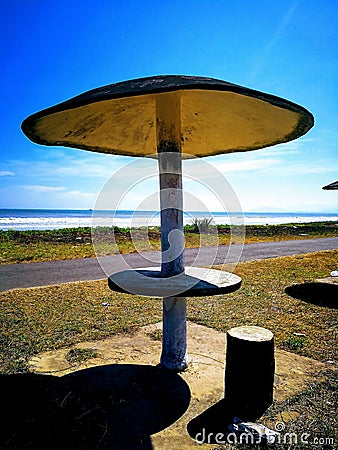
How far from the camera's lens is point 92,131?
12.4ft

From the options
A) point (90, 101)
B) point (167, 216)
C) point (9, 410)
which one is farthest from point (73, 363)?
point (90, 101)

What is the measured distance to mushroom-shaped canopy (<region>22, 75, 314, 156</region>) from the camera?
2595 mm

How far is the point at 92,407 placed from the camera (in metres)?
3.05

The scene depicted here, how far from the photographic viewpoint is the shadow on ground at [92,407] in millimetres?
2594

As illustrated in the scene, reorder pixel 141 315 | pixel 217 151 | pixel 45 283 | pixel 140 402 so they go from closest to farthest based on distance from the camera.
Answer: pixel 140 402
pixel 217 151
pixel 141 315
pixel 45 283

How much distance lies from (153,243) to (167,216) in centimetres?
1218

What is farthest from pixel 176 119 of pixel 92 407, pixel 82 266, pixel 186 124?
pixel 82 266

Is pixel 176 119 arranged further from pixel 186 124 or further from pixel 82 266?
pixel 82 266

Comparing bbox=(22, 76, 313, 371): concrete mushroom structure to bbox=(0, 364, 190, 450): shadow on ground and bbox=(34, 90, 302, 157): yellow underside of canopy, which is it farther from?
bbox=(0, 364, 190, 450): shadow on ground

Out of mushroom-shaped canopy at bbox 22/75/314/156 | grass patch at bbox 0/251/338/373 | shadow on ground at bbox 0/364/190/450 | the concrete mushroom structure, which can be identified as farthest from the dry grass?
mushroom-shaped canopy at bbox 22/75/314/156

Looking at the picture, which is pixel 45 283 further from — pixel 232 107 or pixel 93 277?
pixel 232 107

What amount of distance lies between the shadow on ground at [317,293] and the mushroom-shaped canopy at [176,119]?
3717 mm

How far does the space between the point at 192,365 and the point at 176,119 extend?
8.19 feet

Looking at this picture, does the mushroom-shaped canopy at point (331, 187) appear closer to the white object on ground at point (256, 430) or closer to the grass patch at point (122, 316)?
the grass patch at point (122, 316)
